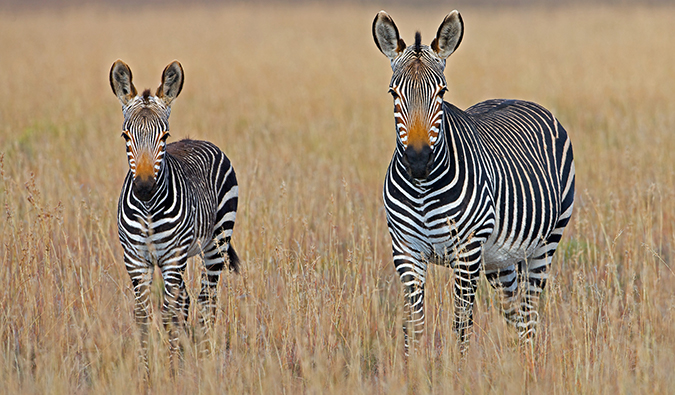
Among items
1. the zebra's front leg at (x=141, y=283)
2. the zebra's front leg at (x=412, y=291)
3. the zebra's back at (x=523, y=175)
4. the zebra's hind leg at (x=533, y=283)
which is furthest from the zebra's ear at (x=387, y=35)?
the zebra's front leg at (x=141, y=283)

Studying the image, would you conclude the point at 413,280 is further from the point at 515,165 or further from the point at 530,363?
the point at 515,165

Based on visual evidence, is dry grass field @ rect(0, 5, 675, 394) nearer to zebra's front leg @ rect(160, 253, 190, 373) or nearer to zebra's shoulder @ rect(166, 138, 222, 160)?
zebra's front leg @ rect(160, 253, 190, 373)

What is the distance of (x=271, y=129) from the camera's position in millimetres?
14219

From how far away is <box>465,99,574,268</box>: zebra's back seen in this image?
18.0 ft

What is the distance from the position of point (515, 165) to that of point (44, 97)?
14.8 m

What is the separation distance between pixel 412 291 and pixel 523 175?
5.12ft

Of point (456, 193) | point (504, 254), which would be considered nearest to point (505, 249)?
point (504, 254)

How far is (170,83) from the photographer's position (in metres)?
5.48

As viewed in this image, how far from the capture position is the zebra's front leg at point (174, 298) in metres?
5.30

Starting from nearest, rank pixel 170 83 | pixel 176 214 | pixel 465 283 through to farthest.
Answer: pixel 465 283, pixel 176 214, pixel 170 83

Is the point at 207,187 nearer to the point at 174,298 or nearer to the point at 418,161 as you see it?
the point at 174,298

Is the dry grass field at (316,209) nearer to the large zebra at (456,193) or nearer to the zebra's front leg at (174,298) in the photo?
the zebra's front leg at (174,298)

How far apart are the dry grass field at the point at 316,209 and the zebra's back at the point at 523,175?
0.56 metres

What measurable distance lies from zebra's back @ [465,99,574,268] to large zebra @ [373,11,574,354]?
0.04 feet
